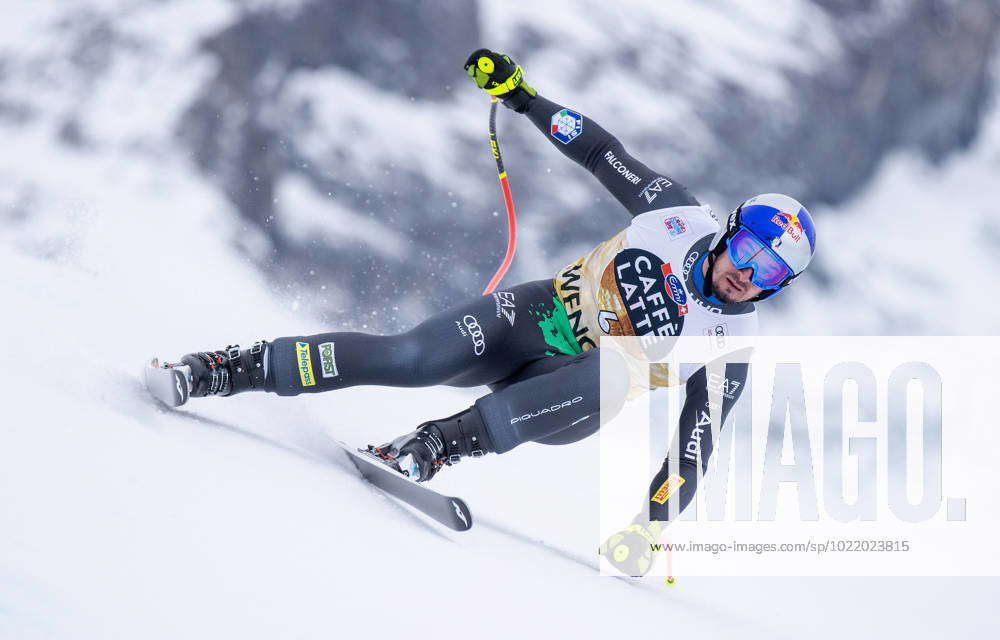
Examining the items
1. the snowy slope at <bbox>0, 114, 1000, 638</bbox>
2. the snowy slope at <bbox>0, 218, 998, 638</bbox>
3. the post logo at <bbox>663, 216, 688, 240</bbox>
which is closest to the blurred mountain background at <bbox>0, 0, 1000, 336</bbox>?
the snowy slope at <bbox>0, 114, 1000, 638</bbox>

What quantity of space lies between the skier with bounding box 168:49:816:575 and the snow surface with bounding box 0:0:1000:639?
222mm

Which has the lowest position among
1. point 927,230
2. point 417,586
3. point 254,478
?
point 417,586

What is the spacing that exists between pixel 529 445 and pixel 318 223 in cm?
211

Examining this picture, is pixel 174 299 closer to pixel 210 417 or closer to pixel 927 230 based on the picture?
pixel 210 417

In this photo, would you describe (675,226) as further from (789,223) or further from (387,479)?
(387,479)

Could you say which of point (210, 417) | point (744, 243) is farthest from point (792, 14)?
point (210, 417)

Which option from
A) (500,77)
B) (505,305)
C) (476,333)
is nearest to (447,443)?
(476,333)

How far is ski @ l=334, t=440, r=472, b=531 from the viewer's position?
2.52 meters

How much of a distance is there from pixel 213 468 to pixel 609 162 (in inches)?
71.2

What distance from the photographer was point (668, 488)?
9.57ft

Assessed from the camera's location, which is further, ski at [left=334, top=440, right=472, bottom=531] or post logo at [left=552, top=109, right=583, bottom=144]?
post logo at [left=552, top=109, right=583, bottom=144]

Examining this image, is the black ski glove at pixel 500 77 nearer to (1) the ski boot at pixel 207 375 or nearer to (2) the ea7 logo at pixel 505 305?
(2) the ea7 logo at pixel 505 305

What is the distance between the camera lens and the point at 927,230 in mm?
6398

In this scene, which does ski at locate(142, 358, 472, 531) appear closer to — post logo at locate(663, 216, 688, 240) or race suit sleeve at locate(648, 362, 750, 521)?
race suit sleeve at locate(648, 362, 750, 521)
